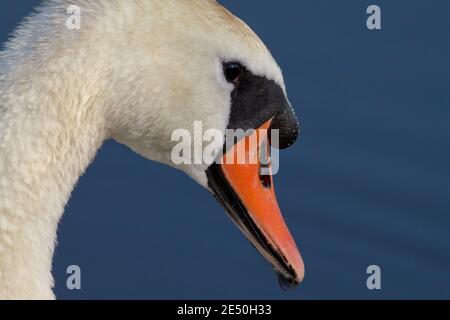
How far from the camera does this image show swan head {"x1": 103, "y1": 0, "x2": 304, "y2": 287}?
3969 mm

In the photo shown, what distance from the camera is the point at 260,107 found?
14.7 ft

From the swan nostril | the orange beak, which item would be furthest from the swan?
the swan nostril

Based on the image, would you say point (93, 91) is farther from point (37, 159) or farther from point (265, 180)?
point (265, 180)

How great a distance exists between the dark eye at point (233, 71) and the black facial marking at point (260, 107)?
19 mm

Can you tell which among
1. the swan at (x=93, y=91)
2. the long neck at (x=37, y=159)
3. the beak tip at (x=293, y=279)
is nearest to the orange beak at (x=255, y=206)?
the beak tip at (x=293, y=279)

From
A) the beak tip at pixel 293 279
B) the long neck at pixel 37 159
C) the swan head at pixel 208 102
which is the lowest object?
the beak tip at pixel 293 279

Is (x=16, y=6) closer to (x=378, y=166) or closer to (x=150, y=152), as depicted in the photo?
(x=378, y=166)

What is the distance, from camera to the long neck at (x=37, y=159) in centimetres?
375

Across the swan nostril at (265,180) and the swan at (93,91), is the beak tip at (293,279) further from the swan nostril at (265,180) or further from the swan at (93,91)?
the swan at (93,91)

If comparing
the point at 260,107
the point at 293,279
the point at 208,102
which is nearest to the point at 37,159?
the point at 208,102

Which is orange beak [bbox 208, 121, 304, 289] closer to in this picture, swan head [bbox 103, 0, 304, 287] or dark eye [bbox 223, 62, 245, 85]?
swan head [bbox 103, 0, 304, 287]

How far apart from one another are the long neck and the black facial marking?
607 millimetres

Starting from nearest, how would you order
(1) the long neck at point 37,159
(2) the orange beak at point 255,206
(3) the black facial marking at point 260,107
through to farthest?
(1) the long neck at point 37,159
(3) the black facial marking at point 260,107
(2) the orange beak at point 255,206
